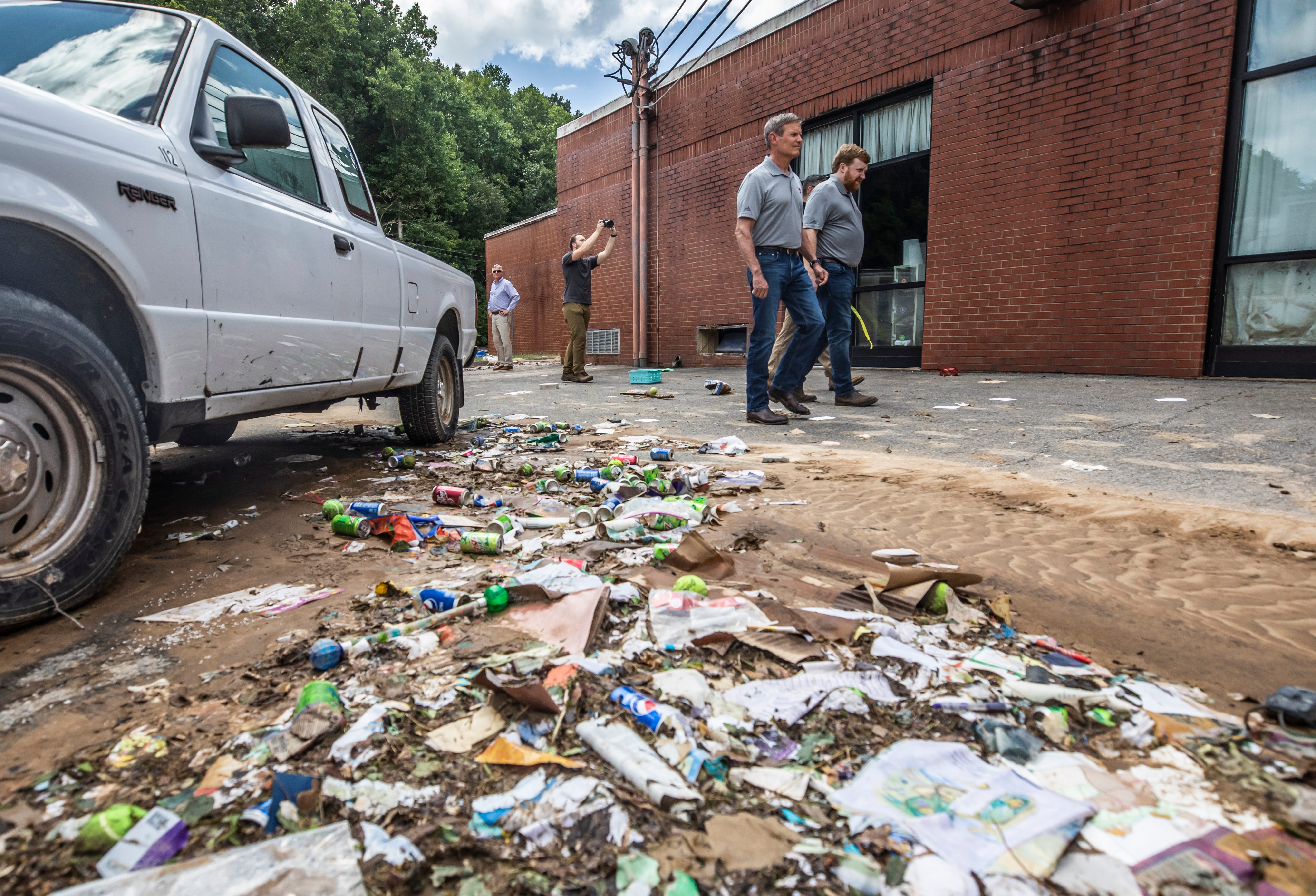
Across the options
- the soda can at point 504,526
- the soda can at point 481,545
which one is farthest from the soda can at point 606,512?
the soda can at point 481,545

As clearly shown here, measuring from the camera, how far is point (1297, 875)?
1094 mm

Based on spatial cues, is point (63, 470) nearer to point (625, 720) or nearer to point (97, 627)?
point (97, 627)

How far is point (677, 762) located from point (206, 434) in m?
4.30

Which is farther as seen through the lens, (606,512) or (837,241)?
(837,241)

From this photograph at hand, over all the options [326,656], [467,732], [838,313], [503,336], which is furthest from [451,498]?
[503,336]

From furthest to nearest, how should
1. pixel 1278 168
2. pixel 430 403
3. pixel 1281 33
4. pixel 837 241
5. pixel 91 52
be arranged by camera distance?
pixel 1278 168 < pixel 1281 33 < pixel 837 241 < pixel 430 403 < pixel 91 52

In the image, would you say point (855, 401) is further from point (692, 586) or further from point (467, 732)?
point (467, 732)

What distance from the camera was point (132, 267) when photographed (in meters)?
2.21

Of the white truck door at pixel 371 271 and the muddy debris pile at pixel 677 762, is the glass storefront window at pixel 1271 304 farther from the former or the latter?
the white truck door at pixel 371 271

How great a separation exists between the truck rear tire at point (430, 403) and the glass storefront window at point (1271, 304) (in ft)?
24.3

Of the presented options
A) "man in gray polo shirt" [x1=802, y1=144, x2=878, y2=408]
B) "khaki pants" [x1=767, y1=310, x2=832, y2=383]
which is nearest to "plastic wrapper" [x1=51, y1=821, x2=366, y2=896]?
"man in gray polo shirt" [x1=802, y1=144, x2=878, y2=408]

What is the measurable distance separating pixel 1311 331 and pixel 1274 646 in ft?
22.1

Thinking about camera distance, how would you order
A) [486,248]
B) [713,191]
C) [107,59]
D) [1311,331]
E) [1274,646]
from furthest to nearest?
1. [486,248]
2. [713,191]
3. [1311,331]
4. [107,59]
5. [1274,646]

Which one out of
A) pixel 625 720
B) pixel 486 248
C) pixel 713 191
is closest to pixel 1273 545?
pixel 625 720
